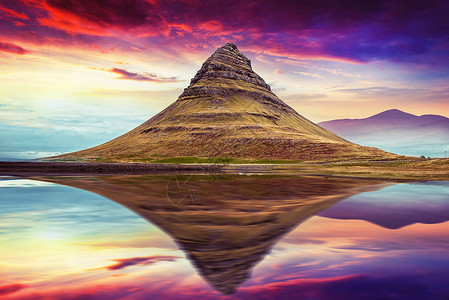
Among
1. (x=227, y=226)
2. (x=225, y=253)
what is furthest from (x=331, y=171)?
(x=225, y=253)

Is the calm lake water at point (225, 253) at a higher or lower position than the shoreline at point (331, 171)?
lower

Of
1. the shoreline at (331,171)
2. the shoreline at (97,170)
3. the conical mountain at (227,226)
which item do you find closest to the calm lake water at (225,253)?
the conical mountain at (227,226)

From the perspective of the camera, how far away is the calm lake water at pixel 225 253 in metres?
7.93

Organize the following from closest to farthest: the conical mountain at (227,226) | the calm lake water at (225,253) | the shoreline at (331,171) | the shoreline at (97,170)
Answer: the calm lake water at (225,253) → the conical mountain at (227,226) → the shoreline at (331,171) → the shoreline at (97,170)

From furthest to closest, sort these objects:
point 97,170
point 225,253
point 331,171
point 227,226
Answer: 1. point 97,170
2. point 331,171
3. point 227,226
4. point 225,253

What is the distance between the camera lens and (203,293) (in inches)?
300

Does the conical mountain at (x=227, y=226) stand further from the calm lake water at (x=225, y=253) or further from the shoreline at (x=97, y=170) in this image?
the shoreline at (x=97, y=170)

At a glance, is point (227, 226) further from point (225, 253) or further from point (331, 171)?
point (331, 171)

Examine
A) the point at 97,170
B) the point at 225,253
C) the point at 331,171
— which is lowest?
the point at 225,253

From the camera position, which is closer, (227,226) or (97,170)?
(227,226)

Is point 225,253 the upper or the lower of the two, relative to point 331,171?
lower

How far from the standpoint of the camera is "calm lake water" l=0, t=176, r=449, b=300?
26.0ft

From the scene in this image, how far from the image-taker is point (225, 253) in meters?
10.9

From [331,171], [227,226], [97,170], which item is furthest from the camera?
[97,170]
